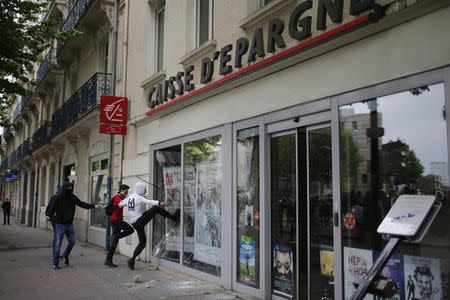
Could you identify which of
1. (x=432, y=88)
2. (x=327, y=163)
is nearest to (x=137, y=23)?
(x=327, y=163)

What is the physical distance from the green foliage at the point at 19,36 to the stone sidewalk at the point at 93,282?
4950 mm

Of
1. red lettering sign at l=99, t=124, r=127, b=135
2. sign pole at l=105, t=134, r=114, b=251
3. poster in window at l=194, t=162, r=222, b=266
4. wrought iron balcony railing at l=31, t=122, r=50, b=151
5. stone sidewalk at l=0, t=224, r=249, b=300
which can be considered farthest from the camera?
wrought iron balcony railing at l=31, t=122, r=50, b=151

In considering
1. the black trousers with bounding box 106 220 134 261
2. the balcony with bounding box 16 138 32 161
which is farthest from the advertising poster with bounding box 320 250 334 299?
the balcony with bounding box 16 138 32 161

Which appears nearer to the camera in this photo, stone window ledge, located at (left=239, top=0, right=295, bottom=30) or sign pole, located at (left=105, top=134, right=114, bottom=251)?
stone window ledge, located at (left=239, top=0, right=295, bottom=30)

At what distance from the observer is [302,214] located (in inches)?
Answer: 258

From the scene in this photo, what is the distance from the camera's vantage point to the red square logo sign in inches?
485

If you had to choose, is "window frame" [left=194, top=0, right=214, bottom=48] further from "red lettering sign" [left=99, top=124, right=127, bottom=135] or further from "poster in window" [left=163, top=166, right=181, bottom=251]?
"red lettering sign" [left=99, top=124, right=127, bottom=135]

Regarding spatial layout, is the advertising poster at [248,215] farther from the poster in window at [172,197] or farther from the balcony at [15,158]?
the balcony at [15,158]

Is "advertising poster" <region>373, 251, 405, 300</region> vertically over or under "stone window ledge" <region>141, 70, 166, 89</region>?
under

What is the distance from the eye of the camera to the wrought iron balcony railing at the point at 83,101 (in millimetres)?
14641

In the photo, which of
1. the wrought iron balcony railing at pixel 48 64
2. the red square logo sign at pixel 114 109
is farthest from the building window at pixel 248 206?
the wrought iron balcony railing at pixel 48 64

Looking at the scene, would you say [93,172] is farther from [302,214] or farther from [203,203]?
[302,214]

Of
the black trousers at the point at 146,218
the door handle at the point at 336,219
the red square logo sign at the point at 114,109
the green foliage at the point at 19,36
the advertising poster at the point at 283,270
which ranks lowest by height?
the advertising poster at the point at 283,270

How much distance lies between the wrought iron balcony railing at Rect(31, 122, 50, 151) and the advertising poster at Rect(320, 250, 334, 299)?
1825 centimetres
